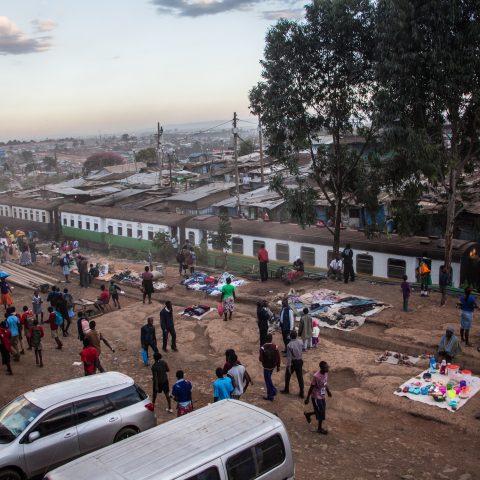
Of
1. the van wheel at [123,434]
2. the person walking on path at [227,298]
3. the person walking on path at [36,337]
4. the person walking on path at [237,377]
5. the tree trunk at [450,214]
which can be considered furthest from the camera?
the tree trunk at [450,214]

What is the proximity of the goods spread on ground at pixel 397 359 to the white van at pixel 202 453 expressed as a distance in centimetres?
701

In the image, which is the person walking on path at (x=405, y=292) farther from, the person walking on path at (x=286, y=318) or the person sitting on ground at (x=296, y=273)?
the person sitting on ground at (x=296, y=273)

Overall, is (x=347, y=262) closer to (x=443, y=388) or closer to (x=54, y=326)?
(x=443, y=388)

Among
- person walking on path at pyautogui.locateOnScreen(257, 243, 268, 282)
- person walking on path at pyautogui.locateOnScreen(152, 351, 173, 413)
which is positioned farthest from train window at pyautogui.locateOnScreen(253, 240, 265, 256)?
person walking on path at pyautogui.locateOnScreen(152, 351, 173, 413)

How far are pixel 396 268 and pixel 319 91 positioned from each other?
807 cm

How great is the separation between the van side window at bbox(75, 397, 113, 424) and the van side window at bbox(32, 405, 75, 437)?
5.5 inches

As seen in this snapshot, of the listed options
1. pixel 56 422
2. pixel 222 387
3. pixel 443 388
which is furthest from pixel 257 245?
pixel 56 422

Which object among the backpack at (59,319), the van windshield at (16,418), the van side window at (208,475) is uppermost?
the van side window at (208,475)

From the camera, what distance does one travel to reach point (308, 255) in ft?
83.4

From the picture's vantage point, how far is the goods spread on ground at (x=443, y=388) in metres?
11.5

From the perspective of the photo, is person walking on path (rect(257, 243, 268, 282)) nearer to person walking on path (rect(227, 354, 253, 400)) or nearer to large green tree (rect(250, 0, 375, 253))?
large green tree (rect(250, 0, 375, 253))

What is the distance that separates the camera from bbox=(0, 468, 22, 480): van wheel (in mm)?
8734

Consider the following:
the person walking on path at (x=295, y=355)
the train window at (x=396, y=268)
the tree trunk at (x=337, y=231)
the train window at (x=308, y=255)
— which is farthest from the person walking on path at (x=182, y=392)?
the train window at (x=308, y=255)

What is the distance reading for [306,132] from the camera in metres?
23.1
